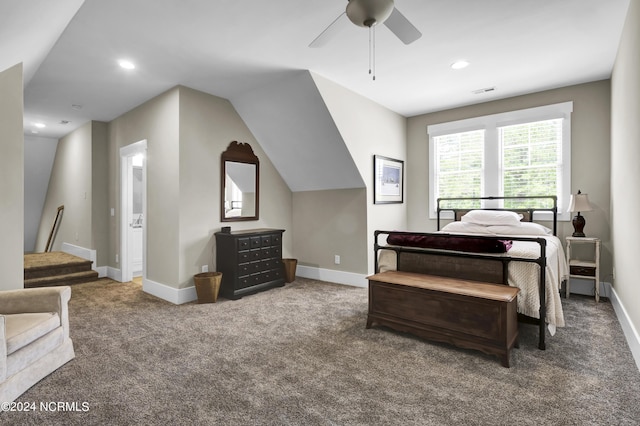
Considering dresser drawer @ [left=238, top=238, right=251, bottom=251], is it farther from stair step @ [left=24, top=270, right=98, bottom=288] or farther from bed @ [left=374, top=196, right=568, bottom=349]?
stair step @ [left=24, top=270, right=98, bottom=288]

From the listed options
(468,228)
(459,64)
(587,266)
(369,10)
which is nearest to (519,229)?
(468,228)

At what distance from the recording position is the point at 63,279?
5.07 metres

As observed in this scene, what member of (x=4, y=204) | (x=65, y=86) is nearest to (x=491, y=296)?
(x=4, y=204)

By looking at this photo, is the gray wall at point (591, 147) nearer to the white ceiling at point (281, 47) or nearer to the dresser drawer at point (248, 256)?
the white ceiling at point (281, 47)

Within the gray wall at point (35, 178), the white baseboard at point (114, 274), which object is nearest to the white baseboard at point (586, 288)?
the white baseboard at point (114, 274)

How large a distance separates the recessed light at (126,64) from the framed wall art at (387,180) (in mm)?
3243

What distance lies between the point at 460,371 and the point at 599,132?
3.84m

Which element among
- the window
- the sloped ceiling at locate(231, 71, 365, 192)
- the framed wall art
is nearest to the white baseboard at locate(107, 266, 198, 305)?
the sloped ceiling at locate(231, 71, 365, 192)

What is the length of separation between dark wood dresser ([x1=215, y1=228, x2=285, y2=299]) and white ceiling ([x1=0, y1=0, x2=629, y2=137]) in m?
1.95

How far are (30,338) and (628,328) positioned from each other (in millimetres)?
4494

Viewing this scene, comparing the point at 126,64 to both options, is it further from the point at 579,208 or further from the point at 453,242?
the point at 579,208

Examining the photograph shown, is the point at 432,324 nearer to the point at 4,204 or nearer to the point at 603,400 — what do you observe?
the point at 603,400

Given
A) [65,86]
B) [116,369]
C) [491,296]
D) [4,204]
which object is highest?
[65,86]

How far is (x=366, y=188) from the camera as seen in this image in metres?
4.75
